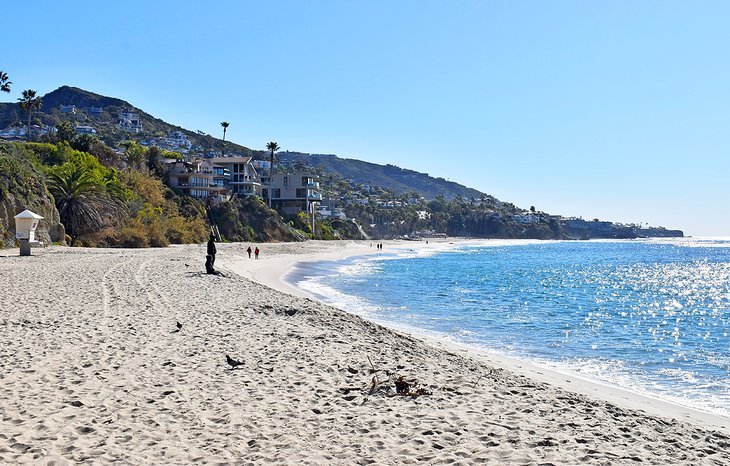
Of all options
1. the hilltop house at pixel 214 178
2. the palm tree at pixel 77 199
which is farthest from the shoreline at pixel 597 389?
the hilltop house at pixel 214 178

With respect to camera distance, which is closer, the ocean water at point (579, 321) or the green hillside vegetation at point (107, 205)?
the ocean water at point (579, 321)

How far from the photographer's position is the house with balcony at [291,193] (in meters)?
98.0

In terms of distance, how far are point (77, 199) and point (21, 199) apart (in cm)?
869

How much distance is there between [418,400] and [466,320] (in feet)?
40.5

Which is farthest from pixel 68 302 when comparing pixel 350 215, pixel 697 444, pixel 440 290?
pixel 350 215

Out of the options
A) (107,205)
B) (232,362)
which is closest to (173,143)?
(107,205)

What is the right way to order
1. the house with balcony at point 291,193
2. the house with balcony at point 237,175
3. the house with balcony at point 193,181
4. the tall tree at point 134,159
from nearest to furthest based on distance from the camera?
the tall tree at point 134,159, the house with balcony at point 193,181, the house with balcony at point 237,175, the house with balcony at point 291,193

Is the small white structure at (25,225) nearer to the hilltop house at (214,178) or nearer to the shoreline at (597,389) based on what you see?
the shoreline at (597,389)

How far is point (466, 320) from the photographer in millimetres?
19531

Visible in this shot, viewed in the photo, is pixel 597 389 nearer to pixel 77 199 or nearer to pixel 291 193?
pixel 77 199

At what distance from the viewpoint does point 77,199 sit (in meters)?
44.4

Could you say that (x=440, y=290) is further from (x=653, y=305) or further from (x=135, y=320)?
(x=135, y=320)

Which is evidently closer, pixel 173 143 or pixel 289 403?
pixel 289 403

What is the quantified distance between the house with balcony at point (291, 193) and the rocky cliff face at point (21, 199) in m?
57.4
